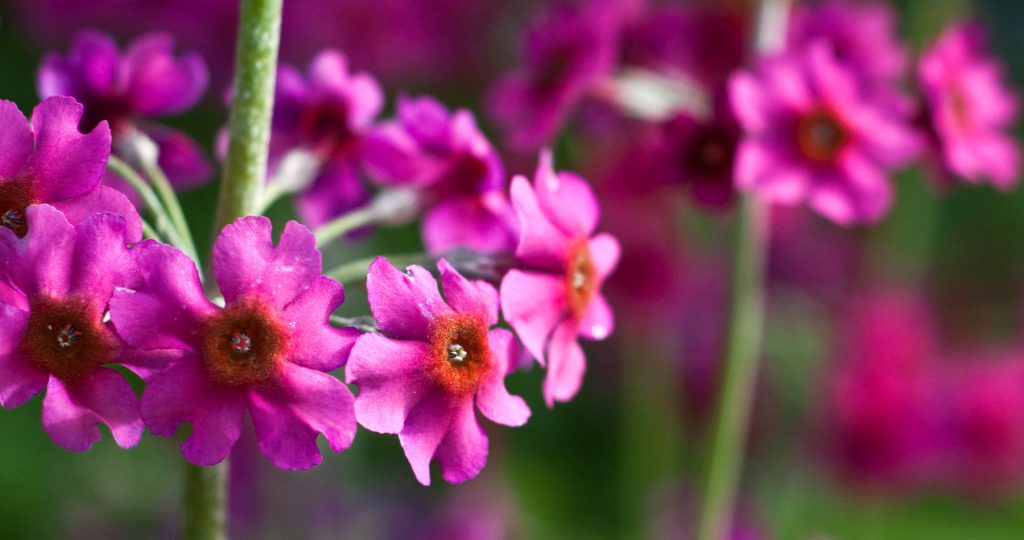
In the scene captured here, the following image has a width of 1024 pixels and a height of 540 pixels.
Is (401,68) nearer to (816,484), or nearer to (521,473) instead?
(521,473)

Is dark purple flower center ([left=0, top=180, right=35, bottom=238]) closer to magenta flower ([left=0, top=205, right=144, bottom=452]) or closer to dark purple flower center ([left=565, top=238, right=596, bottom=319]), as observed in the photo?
magenta flower ([left=0, top=205, right=144, bottom=452])

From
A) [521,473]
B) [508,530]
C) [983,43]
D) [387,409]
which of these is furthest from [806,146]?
[521,473]

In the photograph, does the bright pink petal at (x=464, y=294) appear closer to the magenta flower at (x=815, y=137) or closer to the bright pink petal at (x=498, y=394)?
the bright pink petal at (x=498, y=394)

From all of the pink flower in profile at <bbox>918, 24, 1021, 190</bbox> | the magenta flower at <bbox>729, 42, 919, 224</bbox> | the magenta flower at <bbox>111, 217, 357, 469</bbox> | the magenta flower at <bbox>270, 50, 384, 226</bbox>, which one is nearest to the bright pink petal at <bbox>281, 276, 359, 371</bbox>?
the magenta flower at <bbox>111, 217, 357, 469</bbox>

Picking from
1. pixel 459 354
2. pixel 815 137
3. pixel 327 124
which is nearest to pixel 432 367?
pixel 459 354

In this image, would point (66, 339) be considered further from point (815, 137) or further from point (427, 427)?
point (815, 137)
